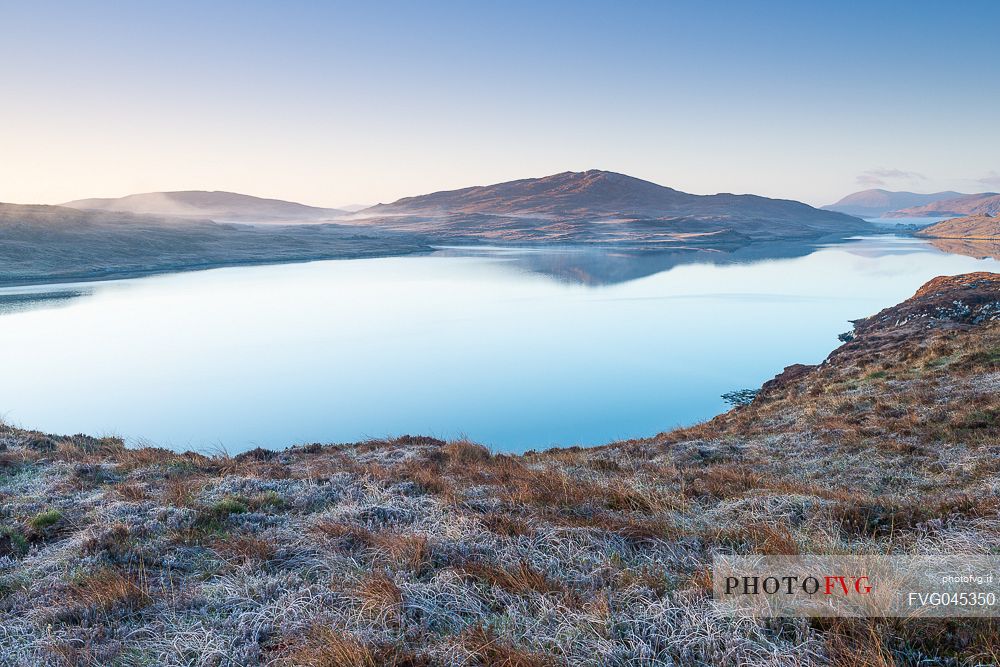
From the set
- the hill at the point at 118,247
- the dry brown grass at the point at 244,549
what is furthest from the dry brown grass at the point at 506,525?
the hill at the point at 118,247

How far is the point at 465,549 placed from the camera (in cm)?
498

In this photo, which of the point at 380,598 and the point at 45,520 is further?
the point at 45,520

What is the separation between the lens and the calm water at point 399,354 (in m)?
19.4

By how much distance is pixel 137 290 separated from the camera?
53.2 meters

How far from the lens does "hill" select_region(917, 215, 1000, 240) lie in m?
133

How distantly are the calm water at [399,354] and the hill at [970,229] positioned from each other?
10586 cm

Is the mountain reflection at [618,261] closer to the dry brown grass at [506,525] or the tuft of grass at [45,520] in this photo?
the dry brown grass at [506,525]

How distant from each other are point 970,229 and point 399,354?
181 m

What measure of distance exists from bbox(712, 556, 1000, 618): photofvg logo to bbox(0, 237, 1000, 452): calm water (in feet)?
42.9

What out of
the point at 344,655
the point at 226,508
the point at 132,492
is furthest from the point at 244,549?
the point at 132,492

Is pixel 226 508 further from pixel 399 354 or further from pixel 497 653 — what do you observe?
pixel 399 354

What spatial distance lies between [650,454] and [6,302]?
2176 inches

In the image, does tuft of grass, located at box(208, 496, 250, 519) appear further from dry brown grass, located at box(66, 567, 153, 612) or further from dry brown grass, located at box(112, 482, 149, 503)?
dry brown grass, located at box(66, 567, 153, 612)

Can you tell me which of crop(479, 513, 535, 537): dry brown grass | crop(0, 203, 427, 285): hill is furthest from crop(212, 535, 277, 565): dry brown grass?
crop(0, 203, 427, 285): hill
